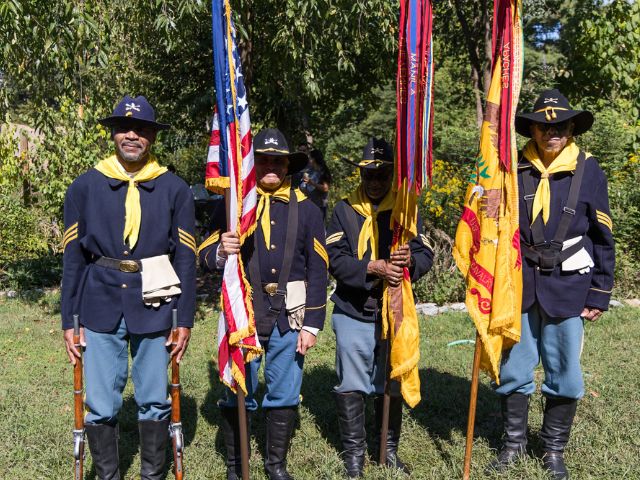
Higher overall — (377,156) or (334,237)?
(377,156)

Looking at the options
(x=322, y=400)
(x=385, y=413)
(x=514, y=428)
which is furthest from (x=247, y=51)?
(x=514, y=428)

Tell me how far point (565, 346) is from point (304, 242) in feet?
5.70

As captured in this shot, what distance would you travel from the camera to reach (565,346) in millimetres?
4211

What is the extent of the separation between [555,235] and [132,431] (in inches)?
133

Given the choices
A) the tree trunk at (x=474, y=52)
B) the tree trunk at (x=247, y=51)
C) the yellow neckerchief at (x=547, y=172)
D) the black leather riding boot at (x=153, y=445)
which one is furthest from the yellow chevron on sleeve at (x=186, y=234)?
the tree trunk at (x=474, y=52)

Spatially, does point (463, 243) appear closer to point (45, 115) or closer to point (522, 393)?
point (522, 393)

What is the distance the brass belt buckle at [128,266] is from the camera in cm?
377

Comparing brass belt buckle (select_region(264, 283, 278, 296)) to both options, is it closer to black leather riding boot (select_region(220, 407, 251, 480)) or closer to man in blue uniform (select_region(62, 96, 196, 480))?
man in blue uniform (select_region(62, 96, 196, 480))

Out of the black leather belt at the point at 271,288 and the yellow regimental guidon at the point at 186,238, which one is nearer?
the yellow regimental guidon at the point at 186,238

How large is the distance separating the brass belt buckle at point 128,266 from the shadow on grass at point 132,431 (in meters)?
1.51

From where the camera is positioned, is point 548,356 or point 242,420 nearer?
point 242,420

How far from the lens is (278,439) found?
167 inches

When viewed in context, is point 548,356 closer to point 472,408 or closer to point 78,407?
point 472,408

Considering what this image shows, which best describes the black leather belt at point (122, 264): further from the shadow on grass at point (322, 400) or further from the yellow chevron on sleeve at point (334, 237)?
the shadow on grass at point (322, 400)
